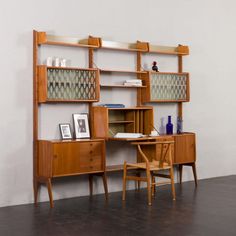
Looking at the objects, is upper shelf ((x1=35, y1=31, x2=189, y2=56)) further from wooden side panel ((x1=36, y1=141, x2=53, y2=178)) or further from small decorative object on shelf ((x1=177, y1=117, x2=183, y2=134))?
wooden side panel ((x1=36, y1=141, x2=53, y2=178))

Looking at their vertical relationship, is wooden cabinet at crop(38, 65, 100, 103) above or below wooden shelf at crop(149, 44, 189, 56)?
below

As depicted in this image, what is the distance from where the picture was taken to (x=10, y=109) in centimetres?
613

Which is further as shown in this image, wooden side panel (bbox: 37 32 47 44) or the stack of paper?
the stack of paper

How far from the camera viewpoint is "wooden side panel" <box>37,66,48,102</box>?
620 centimetres

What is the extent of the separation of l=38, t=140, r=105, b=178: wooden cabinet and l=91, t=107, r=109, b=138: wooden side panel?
0.24m

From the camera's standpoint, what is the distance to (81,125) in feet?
22.0

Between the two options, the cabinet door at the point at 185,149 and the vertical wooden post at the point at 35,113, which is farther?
the cabinet door at the point at 185,149

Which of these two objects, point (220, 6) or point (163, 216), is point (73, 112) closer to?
point (163, 216)

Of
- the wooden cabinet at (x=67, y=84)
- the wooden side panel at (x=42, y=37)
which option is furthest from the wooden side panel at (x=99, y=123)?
the wooden side panel at (x=42, y=37)

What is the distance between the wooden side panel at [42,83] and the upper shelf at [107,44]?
33 centimetres

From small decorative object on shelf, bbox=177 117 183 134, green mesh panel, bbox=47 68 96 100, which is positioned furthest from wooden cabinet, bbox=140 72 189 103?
green mesh panel, bbox=47 68 96 100

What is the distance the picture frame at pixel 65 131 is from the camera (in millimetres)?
6527

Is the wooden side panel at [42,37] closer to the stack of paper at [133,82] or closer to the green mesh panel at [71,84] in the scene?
the green mesh panel at [71,84]

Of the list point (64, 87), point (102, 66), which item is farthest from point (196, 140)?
point (64, 87)
